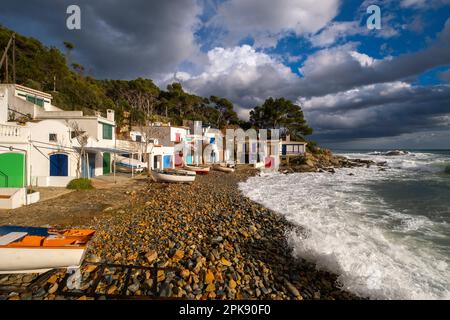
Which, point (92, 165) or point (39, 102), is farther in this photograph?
point (39, 102)

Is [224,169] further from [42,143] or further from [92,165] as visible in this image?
[42,143]

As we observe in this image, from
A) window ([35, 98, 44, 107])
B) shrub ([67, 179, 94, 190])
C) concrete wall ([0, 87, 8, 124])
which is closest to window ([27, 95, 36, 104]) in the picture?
window ([35, 98, 44, 107])

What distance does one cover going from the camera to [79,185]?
13.9 metres

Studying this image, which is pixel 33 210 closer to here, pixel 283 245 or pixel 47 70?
pixel 283 245

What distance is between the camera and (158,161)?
88.4 ft

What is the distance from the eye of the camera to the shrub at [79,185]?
13.9 metres

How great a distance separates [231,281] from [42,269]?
484 cm

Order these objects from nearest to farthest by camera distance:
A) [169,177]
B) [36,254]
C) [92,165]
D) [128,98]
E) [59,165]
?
[36,254] < [59,165] < [169,177] < [92,165] < [128,98]

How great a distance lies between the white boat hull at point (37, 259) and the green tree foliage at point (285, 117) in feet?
185

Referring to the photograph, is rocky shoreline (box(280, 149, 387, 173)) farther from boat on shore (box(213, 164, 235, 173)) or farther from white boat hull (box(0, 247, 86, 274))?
white boat hull (box(0, 247, 86, 274))

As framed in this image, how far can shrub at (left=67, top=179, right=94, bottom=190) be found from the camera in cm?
1387

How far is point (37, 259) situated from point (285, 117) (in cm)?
5850

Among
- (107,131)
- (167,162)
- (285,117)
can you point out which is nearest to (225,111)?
(285,117)
